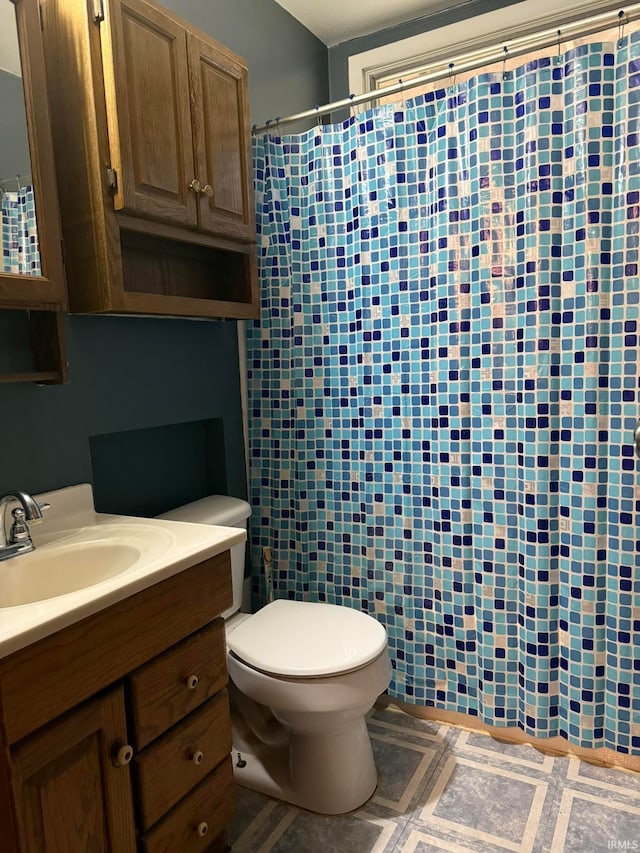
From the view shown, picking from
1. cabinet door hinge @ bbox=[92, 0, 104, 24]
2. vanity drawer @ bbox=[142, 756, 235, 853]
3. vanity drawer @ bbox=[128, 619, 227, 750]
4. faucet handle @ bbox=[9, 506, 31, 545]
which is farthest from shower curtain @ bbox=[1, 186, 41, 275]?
vanity drawer @ bbox=[142, 756, 235, 853]

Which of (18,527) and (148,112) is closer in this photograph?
(18,527)

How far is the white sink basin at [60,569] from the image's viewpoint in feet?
4.13

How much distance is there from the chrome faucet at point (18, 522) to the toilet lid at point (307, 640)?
0.61 meters

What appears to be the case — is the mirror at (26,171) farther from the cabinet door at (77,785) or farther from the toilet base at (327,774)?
the toilet base at (327,774)

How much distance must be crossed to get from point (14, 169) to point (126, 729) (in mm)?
1168

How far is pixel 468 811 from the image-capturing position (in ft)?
5.17

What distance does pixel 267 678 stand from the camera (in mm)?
1512

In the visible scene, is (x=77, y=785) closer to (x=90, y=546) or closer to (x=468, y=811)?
(x=90, y=546)

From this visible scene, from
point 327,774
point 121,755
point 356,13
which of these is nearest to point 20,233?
point 121,755

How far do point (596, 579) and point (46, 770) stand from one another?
4.60ft

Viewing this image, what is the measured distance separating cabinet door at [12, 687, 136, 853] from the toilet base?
1.85 feet

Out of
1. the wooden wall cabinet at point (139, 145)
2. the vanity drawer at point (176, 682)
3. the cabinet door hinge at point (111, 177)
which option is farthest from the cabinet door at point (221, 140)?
the vanity drawer at point (176, 682)

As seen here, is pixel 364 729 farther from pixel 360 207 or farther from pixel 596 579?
pixel 360 207

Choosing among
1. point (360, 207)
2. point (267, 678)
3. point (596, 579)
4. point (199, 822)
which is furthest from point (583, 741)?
point (360, 207)
